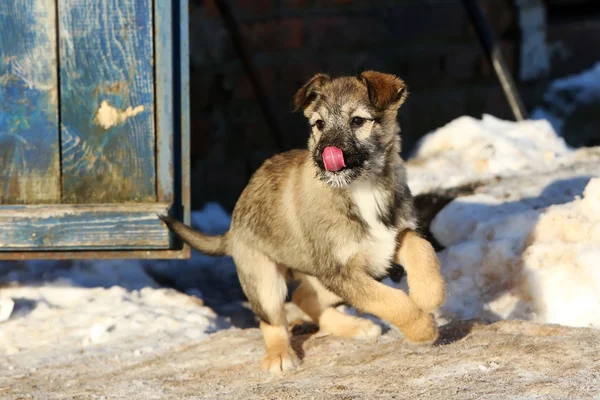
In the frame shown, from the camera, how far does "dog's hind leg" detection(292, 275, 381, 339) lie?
447 cm

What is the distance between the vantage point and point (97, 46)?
4883 mm

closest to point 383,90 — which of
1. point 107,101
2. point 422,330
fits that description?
point 422,330

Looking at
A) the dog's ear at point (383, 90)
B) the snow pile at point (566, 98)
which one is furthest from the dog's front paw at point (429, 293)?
the snow pile at point (566, 98)

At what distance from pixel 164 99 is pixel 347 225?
54.7 inches

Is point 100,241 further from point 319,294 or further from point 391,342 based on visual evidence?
point 391,342

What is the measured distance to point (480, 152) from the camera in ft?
21.5

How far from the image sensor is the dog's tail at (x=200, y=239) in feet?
15.5

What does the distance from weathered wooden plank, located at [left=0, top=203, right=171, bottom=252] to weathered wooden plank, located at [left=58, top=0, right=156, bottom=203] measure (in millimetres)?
118

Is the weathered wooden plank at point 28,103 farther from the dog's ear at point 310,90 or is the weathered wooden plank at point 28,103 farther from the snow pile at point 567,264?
the snow pile at point 567,264

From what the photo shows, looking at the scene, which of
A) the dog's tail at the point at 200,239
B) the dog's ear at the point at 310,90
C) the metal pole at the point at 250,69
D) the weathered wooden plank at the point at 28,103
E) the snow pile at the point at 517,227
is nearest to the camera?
the dog's ear at the point at 310,90

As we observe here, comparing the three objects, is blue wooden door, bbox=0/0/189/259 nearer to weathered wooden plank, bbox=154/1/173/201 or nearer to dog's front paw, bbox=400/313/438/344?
weathered wooden plank, bbox=154/1/173/201

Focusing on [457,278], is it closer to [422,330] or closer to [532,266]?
[532,266]

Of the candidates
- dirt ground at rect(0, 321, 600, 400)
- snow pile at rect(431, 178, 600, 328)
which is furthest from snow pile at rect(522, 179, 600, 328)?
dirt ground at rect(0, 321, 600, 400)

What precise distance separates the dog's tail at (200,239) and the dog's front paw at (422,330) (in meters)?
1.19
